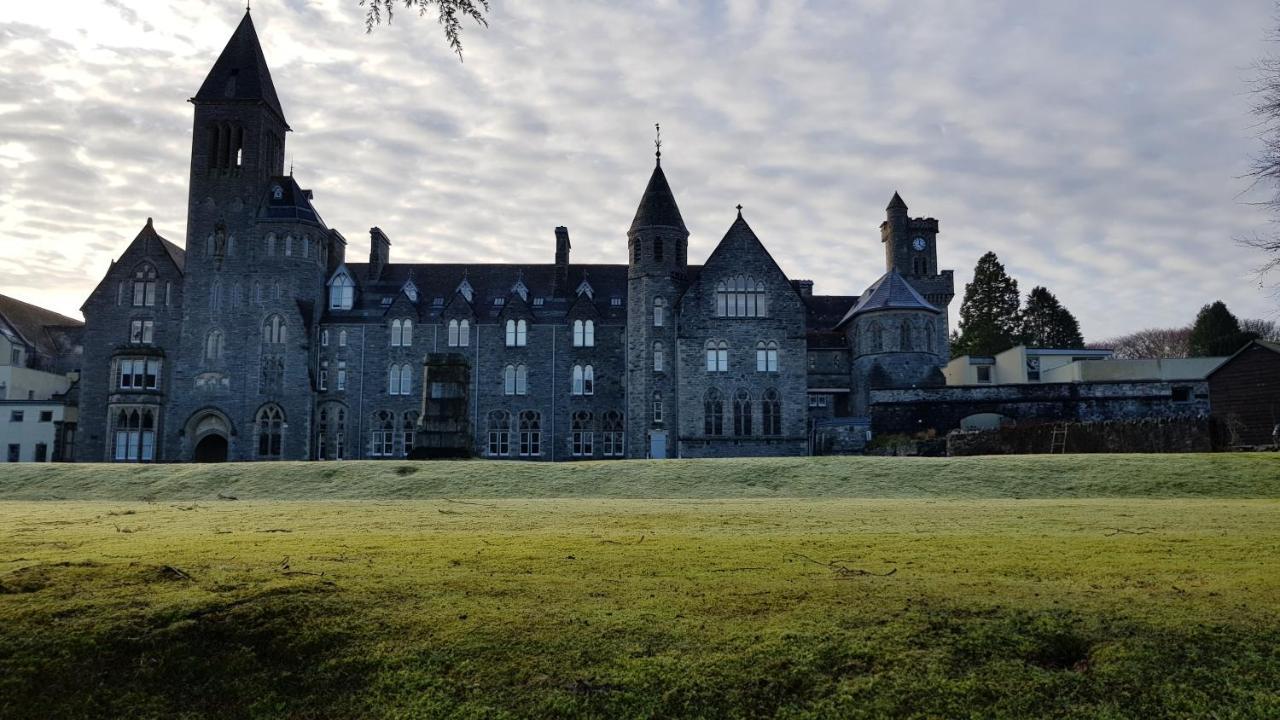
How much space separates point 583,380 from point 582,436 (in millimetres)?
3923

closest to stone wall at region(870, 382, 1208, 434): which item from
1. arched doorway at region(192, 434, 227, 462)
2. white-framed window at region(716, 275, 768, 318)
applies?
white-framed window at region(716, 275, 768, 318)

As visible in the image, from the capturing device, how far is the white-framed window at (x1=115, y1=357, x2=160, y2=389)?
2443 inches

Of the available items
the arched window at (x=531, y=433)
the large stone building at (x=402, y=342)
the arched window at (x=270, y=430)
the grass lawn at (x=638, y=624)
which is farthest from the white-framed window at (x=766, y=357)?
the grass lawn at (x=638, y=624)

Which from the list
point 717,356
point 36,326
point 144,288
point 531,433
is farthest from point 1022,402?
point 36,326

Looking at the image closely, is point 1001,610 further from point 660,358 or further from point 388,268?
point 388,268

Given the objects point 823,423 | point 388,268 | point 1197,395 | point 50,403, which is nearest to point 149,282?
point 50,403

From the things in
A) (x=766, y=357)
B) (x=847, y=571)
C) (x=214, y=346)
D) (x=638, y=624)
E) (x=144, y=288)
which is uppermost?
(x=144, y=288)

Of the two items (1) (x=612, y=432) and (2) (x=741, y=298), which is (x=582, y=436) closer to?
(1) (x=612, y=432)

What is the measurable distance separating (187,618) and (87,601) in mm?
1005

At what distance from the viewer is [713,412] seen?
57781 mm

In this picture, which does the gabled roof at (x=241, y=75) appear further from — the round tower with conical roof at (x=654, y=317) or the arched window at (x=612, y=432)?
the arched window at (x=612, y=432)

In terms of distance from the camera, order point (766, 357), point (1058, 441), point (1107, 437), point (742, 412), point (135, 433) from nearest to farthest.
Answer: point (1107, 437)
point (1058, 441)
point (742, 412)
point (766, 357)
point (135, 433)

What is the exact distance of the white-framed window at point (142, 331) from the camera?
2514 inches

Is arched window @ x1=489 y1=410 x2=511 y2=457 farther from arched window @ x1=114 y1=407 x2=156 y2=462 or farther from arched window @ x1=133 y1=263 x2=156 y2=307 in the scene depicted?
arched window @ x1=133 y1=263 x2=156 y2=307
